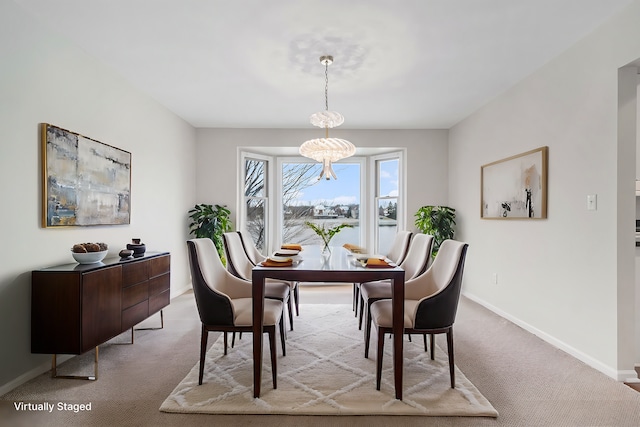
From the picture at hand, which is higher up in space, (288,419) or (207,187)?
(207,187)

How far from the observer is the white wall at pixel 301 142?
232 inches

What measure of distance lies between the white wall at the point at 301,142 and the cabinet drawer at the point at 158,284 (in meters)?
2.26

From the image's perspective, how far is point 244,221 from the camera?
245 inches

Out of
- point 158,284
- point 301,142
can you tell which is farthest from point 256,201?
point 158,284

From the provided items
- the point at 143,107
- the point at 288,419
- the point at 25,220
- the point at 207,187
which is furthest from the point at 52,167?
the point at 207,187

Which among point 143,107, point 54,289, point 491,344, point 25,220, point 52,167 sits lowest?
point 491,344

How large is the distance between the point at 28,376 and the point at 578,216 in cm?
420

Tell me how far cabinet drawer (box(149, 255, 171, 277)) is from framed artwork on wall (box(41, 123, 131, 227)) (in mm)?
551

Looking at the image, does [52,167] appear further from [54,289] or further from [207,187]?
[207,187]

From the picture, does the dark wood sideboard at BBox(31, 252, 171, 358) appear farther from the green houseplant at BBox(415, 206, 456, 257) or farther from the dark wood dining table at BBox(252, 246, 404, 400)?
the green houseplant at BBox(415, 206, 456, 257)

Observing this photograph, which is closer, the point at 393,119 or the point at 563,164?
the point at 563,164

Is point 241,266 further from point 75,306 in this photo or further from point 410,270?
point 410,270

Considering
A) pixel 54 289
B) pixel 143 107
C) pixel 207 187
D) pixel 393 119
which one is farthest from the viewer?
pixel 207 187

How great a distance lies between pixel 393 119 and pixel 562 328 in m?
3.34
